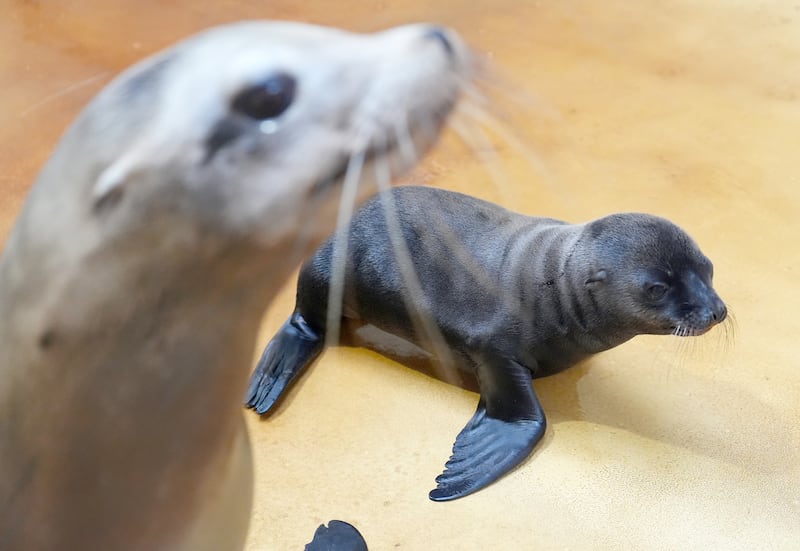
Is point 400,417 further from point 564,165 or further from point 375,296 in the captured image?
point 564,165

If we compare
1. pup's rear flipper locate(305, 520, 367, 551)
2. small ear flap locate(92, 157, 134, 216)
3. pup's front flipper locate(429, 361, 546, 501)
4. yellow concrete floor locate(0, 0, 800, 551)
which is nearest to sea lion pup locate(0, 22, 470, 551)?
small ear flap locate(92, 157, 134, 216)

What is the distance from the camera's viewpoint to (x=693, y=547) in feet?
6.02

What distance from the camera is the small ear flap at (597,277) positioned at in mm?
1981

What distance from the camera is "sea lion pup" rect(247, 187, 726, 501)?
6.37ft

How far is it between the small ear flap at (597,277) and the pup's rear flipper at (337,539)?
807 mm

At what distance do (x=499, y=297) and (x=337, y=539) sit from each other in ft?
2.42

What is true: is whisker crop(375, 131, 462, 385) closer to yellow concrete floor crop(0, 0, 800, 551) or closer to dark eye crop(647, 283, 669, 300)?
yellow concrete floor crop(0, 0, 800, 551)

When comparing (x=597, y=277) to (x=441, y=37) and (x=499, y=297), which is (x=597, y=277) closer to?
(x=499, y=297)

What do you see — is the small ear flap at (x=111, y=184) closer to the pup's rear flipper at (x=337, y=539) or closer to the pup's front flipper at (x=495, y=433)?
the pup's rear flipper at (x=337, y=539)

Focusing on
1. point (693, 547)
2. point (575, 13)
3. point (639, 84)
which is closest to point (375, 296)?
point (693, 547)

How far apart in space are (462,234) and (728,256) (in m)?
0.89

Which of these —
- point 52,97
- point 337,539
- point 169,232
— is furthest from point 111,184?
point 52,97

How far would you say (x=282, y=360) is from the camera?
225cm

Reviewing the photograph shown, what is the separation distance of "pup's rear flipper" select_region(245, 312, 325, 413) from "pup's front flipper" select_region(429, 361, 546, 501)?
479mm
